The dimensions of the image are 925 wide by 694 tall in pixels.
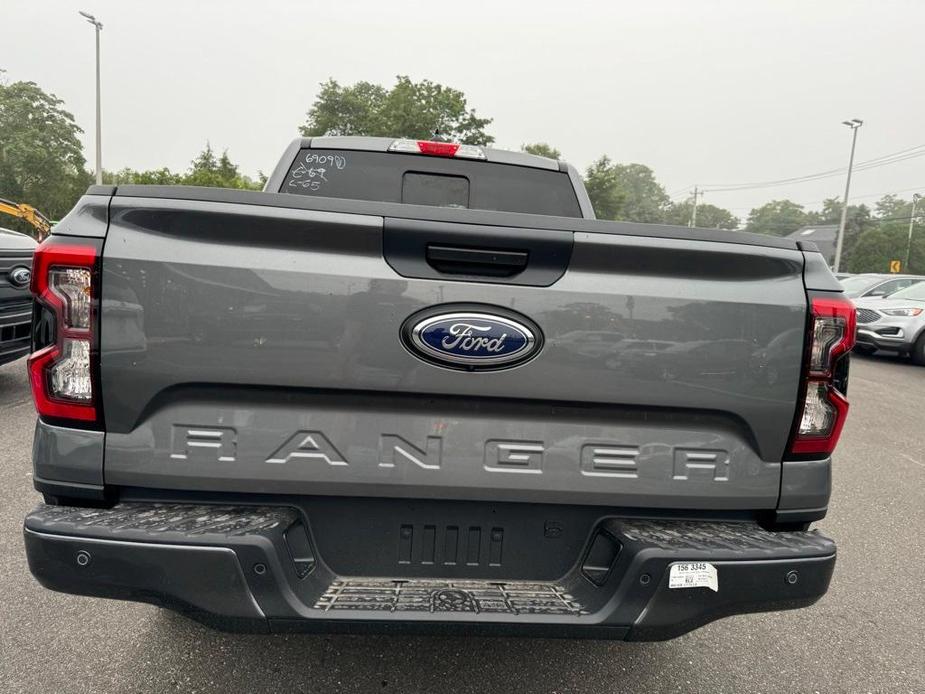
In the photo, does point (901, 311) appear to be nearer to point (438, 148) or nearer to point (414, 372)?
point (438, 148)

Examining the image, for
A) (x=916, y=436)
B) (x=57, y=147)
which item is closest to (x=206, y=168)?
(x=57, y=147)

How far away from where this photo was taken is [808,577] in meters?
1.73

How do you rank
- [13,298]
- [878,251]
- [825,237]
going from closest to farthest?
[13,298]
[878,251]
[825,237]

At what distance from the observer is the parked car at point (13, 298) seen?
210 inches

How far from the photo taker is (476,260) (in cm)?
171

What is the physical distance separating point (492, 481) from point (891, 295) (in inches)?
544

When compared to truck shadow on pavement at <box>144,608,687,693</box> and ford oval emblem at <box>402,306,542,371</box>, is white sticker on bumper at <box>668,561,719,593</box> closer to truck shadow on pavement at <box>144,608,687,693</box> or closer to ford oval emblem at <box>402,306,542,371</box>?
ford oval emblem at <box>402,306,542,371</box>

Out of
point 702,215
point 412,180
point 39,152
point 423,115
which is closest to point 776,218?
point 702,215

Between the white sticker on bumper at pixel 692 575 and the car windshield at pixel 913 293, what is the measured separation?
13000mm

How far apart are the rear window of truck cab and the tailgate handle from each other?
185cm

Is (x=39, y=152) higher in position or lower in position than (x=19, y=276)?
higher

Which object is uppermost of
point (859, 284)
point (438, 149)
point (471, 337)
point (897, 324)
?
point (438, 149)

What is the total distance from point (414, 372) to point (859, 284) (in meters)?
15.8

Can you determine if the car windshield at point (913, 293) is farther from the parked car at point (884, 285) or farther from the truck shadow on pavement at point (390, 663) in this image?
the truck shadow on pavement at point (390, 663)
